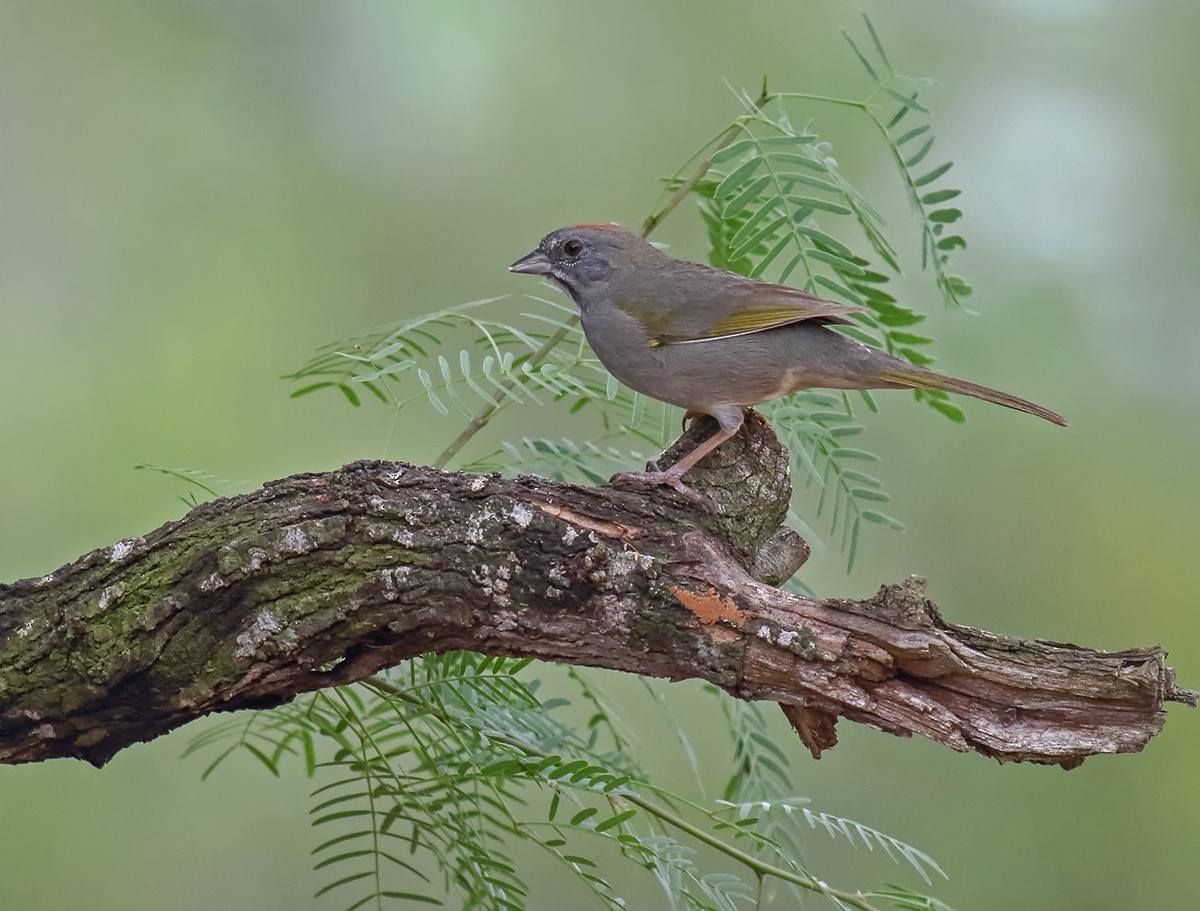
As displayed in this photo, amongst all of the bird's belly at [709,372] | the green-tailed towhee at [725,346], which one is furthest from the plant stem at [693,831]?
the bird's belly at [709,372]

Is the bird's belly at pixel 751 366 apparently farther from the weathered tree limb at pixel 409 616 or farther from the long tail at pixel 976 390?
the weathered tree limb at pixel 409 616

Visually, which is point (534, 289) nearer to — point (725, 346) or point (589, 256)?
point (589, 256)

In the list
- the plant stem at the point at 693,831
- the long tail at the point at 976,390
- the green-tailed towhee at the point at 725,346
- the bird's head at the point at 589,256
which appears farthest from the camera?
the bird's head at the point at 589,256

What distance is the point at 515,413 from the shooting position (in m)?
5.32

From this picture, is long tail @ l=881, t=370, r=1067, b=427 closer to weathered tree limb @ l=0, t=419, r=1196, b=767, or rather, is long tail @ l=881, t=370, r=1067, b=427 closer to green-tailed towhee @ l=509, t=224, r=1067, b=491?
green-tailed towhee @ l=509, t=224, r=1067, b=491

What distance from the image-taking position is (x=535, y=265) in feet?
12.6

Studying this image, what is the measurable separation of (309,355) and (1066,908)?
3.84 m

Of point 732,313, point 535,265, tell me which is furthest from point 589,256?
point 732,313

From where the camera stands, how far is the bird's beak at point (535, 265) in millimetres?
3838

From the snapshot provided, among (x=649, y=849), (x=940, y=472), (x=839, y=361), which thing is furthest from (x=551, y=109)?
(x=649, y=849)

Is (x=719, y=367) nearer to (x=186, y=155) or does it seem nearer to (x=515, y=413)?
(x=515, y=413)

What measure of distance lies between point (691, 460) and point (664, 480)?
0.84 feet

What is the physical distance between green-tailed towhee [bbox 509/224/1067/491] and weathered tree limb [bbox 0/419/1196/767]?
750mm

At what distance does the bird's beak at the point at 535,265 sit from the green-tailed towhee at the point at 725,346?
0.81ft
